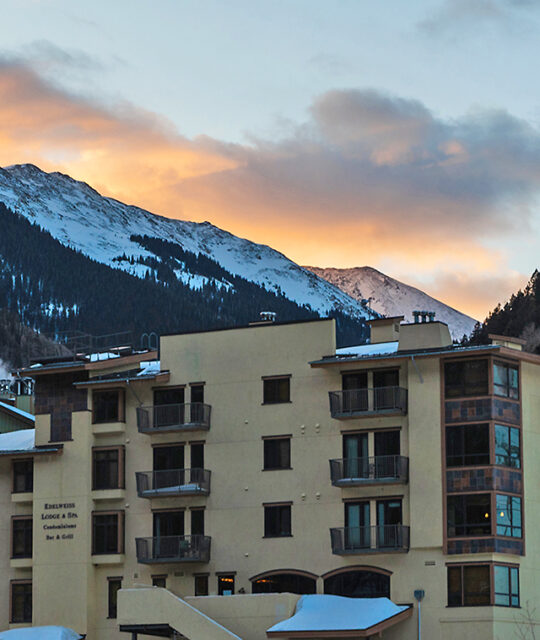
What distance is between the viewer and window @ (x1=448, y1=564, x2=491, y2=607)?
6481 centimetres

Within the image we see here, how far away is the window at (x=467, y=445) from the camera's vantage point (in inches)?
2611

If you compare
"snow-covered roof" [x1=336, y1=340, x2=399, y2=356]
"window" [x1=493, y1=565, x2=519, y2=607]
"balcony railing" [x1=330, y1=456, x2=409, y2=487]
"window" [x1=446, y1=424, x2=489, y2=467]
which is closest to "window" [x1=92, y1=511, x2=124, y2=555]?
"balcony railing" [x1=330, y1=456, x2=409, y2=487]

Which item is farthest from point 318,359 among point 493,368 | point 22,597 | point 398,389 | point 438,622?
point 22,597

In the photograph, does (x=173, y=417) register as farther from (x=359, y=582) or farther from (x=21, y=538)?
(x=359, y=582)

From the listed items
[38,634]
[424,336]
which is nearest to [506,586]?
[424,336]

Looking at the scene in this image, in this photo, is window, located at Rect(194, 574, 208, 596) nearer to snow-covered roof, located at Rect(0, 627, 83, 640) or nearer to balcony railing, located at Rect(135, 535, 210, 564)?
balcony railing, located at Rect(135, 535, 210, 564)

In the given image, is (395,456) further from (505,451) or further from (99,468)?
(99,468)

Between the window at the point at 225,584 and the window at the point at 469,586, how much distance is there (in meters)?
11.9

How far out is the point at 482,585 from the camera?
213ft

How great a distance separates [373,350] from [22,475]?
21.0 metres

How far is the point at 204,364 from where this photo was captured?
242 ft

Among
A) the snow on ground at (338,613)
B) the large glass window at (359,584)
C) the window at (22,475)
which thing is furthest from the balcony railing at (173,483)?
the snow on ground at (338,613)

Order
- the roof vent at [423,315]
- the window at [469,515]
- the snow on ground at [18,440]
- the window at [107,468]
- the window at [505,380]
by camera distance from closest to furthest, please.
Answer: the window at [469,515]
the window at [505,380]
the roof vent at [423,315]
the window at [107,468]
the snow on ground at [18,440]

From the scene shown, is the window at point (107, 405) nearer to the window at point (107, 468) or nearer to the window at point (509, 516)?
the window at point (107, 468)
